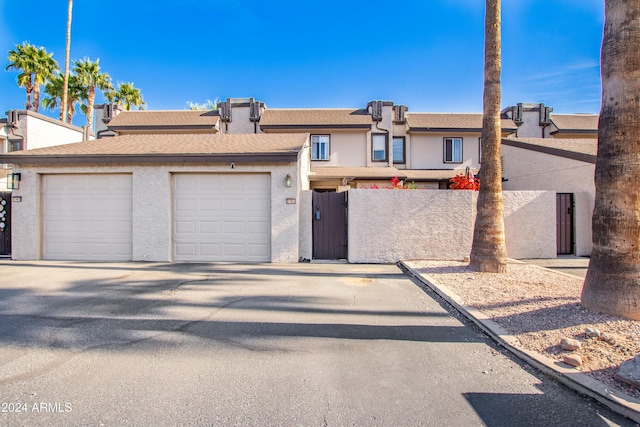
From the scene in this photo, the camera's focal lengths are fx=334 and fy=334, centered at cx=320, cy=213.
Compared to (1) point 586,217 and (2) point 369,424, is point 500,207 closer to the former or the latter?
(1) point 586,217

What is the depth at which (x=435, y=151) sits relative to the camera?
20031mm

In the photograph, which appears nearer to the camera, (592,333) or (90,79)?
(592,333)

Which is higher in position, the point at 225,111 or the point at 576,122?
the point at 225,111

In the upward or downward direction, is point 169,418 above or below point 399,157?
below

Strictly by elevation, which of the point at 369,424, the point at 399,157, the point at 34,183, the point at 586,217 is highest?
the point at 399,157

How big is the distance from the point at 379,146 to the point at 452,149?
4402 mm

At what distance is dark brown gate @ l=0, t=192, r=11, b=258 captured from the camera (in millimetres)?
10508

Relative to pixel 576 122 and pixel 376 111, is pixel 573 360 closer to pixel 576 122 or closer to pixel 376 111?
pixel 376 111

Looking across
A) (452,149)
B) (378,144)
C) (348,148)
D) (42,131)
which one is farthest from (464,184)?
(42,131)

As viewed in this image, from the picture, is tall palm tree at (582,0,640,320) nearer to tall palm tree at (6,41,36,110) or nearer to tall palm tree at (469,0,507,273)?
tall palm tree at (469,0,507,273)

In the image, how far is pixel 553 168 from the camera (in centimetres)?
1284

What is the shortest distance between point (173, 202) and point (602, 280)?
33.7 ft

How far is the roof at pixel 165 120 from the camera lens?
19.7m

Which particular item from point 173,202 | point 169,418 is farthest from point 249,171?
point 169,418
